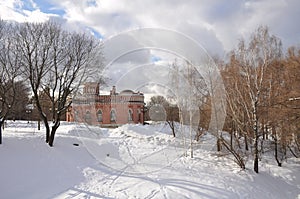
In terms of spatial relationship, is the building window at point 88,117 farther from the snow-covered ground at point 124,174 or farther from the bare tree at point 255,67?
the bare tree at point 255,67

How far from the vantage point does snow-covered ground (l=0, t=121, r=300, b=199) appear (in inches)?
347

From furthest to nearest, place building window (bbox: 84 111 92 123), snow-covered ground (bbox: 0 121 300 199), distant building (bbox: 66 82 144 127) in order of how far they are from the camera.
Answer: building window (bbox: 84 111 92 123)
distant building (bbox: 66 82 144 127)
snow-covered ground (bbox: 0 121 300 199)

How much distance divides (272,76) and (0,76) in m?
14.9

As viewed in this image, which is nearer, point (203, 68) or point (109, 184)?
point (109, 184)

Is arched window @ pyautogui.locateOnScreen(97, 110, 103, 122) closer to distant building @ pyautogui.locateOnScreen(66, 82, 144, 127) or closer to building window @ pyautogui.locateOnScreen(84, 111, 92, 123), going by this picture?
distant building @ pyautogui.locateOnScreen(66, 82, 144, 127)

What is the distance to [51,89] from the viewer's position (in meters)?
15.7

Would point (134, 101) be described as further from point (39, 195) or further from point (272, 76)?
point (272, 76)

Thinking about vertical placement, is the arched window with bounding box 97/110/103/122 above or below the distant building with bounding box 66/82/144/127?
below

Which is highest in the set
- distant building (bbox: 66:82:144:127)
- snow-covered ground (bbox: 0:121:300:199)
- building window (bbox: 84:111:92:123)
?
distant building (bbox: 66:82:144:127)

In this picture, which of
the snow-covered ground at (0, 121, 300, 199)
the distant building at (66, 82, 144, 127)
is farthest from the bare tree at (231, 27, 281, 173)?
the distant building at (66, 82, 144, 127)

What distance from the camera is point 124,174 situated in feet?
→ 34.8

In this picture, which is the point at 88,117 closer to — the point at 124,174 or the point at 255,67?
the point at 124,174

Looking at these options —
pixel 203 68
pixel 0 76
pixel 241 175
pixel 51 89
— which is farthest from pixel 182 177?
pixel 0 76

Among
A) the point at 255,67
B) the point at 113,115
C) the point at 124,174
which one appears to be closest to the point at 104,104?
the point at 113,115
